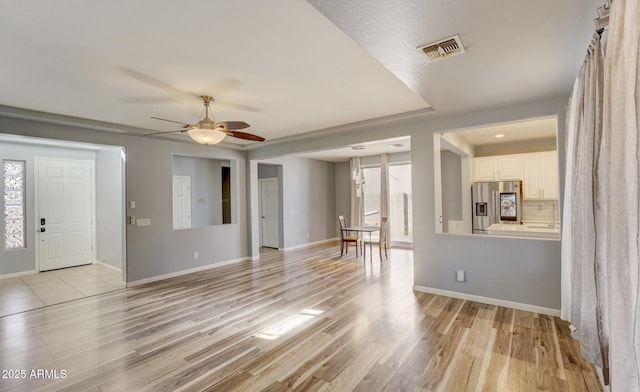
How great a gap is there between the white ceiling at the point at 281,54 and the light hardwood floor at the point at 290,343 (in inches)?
97.8

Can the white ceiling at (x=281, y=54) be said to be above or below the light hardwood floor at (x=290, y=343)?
above

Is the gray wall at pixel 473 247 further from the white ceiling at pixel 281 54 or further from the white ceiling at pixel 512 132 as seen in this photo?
the white ceiling at pixel 512 132

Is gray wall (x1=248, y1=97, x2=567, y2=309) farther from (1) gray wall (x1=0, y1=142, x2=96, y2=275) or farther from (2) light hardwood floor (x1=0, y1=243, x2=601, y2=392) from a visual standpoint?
(1) gray wall (x1=0, y1=142, x2=96, y2=275)

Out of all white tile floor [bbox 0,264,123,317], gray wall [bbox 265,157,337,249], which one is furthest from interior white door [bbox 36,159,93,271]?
gray wall [bbox 265,157,337,249]

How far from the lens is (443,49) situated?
2.17 m

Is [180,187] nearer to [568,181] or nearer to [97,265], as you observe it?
[97,265]

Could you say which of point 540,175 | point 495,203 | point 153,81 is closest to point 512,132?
point 540,175

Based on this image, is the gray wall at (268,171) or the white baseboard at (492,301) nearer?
the white baseboard at (492,301)

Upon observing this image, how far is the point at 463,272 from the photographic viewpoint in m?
3.92

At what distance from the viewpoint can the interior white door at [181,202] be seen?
701 cm

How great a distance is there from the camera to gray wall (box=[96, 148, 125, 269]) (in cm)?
591

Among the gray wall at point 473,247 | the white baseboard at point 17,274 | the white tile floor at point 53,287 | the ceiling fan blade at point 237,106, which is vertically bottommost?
the white tile floor at point 53,287

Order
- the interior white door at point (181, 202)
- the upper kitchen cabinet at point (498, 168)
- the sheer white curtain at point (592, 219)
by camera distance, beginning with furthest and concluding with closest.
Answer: the interior white door at point (181, 202) < the upper kitchen cabinet at point (498, 168) < the sheer white curtain at point (592, 219)

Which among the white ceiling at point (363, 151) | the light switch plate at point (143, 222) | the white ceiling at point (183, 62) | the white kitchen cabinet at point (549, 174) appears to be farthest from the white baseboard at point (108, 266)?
the white kitchen cabinet at point (549, 174)
